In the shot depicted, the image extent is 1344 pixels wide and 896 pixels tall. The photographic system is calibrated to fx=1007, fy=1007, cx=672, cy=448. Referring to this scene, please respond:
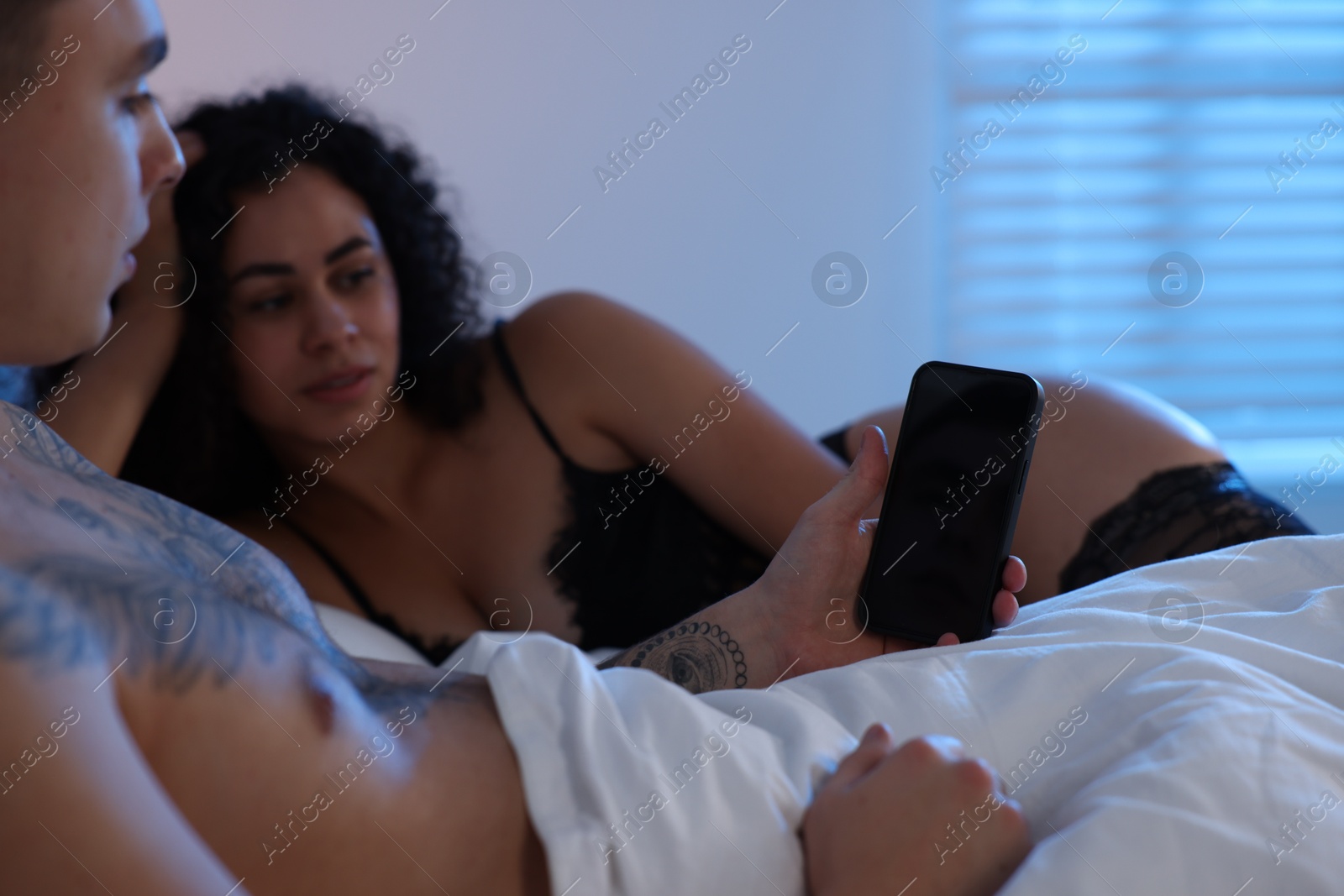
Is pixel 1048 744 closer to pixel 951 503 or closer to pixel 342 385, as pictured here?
pixel 951 503

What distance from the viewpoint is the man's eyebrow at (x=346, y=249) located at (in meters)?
1.16

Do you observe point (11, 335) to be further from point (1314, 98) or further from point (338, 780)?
point (1314, 98)

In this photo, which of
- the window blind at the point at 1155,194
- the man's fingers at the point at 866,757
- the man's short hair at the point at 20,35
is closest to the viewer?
the man's fingers at the point at 866,757

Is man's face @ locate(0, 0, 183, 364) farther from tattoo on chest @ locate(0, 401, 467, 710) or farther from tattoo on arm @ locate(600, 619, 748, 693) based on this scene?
tattoo on arm @ locate(600, 619, 748, 693)

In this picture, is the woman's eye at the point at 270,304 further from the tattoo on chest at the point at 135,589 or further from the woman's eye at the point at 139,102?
the tattoo on chest at the point at 135,589

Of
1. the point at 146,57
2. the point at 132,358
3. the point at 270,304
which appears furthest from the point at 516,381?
the point at 146,57

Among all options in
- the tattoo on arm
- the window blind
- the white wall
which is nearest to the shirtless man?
the tattoo on arm

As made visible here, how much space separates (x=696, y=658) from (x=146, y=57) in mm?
661

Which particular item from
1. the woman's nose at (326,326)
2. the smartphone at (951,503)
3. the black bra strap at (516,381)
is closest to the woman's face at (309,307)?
the woman's nose at (326,326)

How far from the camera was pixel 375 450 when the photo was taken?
1.28 meters

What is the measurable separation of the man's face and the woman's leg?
0.84 m

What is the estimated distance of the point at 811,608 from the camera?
81 cm

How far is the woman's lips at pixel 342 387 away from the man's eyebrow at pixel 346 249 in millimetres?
129

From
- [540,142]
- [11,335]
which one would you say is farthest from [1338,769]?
[540,142]
